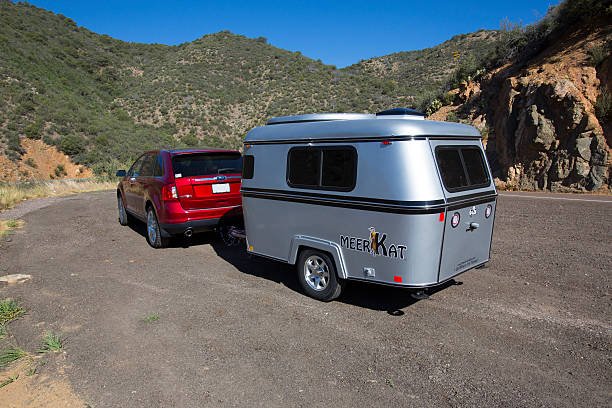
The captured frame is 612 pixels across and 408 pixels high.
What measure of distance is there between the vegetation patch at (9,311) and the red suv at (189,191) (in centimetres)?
269

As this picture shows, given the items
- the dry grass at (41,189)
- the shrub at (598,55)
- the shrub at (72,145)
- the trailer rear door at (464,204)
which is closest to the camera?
the trailer rear door at (464,204)

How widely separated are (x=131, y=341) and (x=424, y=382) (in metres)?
2.91

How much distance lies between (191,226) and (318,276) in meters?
3.11

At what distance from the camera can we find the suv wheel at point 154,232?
8.23 meters

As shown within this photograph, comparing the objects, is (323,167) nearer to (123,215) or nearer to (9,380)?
(9,380)

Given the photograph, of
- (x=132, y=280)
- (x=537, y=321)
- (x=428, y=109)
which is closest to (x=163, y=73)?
(x=428, y=109)

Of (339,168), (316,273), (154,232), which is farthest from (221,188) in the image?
(339,168)

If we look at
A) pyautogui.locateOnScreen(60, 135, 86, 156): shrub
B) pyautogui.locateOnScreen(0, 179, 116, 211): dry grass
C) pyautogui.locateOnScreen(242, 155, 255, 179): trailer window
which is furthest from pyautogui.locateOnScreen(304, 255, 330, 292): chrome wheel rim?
pyautogui.locateOnScreen(60, 135, 86, 156): shrub

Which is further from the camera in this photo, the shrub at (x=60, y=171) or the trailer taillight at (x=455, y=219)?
the shrub at (x=60, y=171)

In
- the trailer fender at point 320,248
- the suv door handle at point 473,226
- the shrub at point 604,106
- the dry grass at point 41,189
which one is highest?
the shrub at point 604,106

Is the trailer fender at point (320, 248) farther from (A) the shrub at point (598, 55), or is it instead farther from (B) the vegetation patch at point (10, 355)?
(A) the shrub at point (598, 55)

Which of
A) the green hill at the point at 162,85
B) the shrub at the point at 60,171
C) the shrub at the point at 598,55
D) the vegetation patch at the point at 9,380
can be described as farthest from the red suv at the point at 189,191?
the shrub at the point at 60,171

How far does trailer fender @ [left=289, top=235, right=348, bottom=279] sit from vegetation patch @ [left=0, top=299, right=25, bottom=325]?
3333 mm

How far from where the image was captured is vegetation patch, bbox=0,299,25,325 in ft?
17.0
